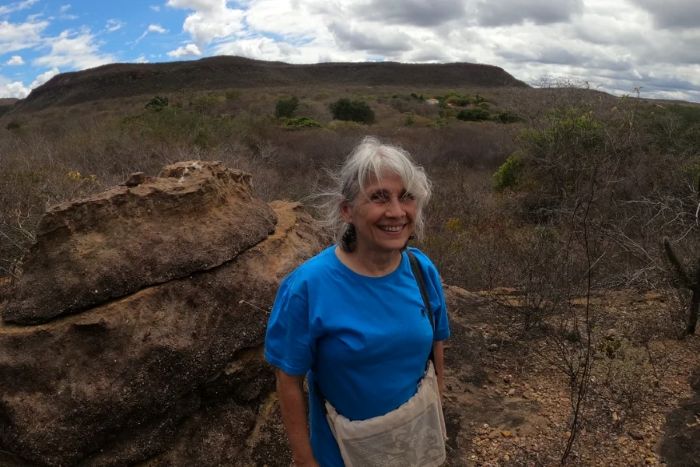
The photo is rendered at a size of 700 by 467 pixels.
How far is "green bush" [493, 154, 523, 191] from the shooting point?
11.8 meters

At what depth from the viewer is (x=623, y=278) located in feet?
18.0

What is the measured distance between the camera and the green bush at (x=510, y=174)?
11.8 metres

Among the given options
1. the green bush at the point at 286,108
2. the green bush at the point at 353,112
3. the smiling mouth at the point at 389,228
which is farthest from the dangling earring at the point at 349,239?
the green bush at the point at 353,112

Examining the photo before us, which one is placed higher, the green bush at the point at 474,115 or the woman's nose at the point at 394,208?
the woman's nose at the point at 394,208

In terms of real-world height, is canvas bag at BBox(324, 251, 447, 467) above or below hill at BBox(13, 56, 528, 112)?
below

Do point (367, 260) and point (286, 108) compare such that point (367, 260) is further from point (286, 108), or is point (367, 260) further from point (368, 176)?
point (286, 108)

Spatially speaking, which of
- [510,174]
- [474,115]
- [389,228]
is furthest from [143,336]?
[474,115]

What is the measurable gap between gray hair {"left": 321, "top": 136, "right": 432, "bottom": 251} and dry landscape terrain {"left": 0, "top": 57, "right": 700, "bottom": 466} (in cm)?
153

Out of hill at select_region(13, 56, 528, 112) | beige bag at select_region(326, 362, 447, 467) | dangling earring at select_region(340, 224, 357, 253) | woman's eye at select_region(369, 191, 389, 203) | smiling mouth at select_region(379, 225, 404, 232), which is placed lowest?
beige bag at select_region(326, 362, 447, 467)

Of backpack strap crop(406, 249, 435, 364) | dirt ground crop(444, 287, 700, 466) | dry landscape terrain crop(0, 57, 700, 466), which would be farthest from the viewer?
dry landscape terrain crop(0, 57, 700, 466)

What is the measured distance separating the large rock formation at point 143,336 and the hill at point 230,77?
150ft

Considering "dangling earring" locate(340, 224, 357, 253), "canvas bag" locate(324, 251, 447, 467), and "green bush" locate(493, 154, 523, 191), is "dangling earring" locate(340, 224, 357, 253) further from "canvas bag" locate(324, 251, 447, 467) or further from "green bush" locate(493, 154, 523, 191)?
"green bush" locate(493, 154, 523, 191)

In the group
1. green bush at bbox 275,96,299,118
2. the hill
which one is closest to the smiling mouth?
green bush at bbox 275,96,299,118

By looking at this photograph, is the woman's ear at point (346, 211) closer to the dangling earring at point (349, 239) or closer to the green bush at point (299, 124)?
the dangling earring at point (349, 239)
